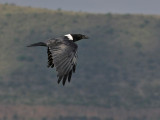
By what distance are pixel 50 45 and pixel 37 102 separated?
153 meters

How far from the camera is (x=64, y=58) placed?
→ 53.0 ft

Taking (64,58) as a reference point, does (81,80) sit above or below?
below

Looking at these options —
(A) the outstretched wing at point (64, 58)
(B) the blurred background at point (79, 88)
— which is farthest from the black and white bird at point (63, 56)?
(B) the blurred background at point (79, 88)

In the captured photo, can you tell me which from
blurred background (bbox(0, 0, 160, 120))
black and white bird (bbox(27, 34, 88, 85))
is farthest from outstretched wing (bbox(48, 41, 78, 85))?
blurred background (bbox(0, 0, 160, 120))

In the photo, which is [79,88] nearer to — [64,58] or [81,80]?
[81,80]

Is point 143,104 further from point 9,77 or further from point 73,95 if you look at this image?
point 9,77

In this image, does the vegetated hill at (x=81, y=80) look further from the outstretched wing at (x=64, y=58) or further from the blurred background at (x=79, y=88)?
the outstretched wing at (x=64, y=58)

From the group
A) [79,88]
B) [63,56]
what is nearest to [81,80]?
[79,88]

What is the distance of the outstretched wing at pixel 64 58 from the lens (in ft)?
51.4

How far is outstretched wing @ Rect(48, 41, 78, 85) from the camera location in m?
15.7

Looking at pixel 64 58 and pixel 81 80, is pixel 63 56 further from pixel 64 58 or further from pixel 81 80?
pixel 81 80

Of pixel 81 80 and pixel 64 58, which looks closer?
pixel 64 58

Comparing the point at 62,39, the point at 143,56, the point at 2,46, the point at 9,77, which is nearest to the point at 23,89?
the point at 9,77

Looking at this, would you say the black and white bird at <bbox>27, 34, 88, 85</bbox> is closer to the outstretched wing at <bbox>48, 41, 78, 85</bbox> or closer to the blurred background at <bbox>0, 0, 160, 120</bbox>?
the outstretched wing at <bbox>48, 41, 78, 85</bbox>
